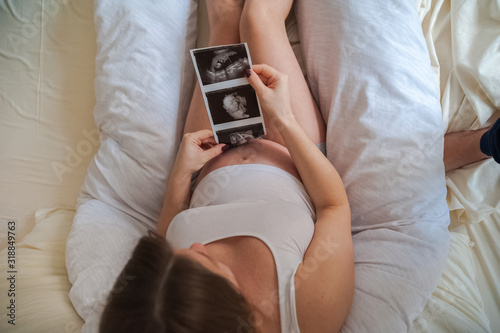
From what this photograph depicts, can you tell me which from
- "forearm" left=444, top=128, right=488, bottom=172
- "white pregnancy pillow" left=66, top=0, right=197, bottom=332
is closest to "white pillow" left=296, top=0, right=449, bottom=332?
"forearm" left=444, top=128, right=488, bottom=172

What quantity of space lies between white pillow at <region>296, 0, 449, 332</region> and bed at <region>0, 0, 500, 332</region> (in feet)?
0.31

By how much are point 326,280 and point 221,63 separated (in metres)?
0.59

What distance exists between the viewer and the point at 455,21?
1099 millimetres

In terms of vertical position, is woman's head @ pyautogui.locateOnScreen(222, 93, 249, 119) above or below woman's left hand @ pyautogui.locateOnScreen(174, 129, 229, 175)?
above

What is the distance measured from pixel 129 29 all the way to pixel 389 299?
43.2 inches

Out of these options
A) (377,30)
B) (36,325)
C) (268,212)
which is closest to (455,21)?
(377,30)

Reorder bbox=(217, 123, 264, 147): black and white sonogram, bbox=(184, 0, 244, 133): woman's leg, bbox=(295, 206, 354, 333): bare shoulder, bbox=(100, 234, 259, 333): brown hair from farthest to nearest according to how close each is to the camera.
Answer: bbox=(184, 0, 244, 133): woman's leg
bbox=(217, 123, 264, 147): black and white sonogram
bbox=(295, 206, 354, 333): bare shoulder
bbox=(100, 234, 259, 333): brown hair

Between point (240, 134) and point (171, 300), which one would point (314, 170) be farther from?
point (171, 300)

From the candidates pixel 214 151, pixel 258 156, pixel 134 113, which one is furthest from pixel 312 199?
pixel 134 113

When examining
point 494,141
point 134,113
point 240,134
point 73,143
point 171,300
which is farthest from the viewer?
point 73,143

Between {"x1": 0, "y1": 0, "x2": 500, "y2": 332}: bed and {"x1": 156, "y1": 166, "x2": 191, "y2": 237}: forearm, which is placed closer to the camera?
{"x1": 0, "y1": 0, "x2": 500, "y2": 332}: bed

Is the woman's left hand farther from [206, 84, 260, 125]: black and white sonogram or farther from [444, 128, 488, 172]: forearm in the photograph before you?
[444, 128, 488, 172]: forearm

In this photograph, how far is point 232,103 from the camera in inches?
37.5

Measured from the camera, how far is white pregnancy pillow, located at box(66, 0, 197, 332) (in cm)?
107
